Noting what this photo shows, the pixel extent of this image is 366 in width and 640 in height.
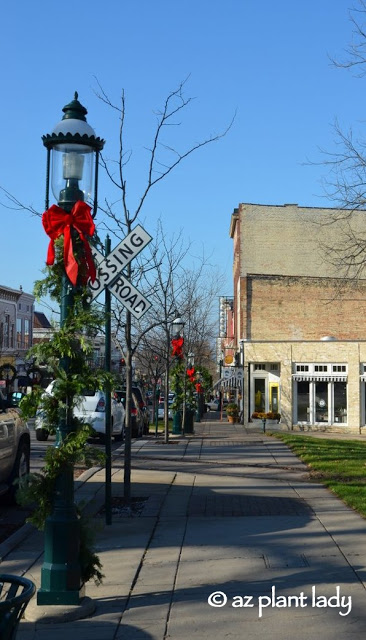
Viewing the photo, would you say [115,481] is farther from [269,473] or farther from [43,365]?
[43,365]

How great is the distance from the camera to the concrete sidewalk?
5.89 metres

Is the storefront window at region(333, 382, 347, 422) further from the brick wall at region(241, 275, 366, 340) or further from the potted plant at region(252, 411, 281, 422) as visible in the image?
the brick wall at region(241, 275, 366, 340)

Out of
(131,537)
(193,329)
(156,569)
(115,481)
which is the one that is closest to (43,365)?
(156,569)

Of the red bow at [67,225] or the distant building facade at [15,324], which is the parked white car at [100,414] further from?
the distant building facade at [15,324]

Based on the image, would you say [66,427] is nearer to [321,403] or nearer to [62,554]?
[62,554]

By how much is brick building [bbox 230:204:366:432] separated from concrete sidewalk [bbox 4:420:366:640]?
24584 mm

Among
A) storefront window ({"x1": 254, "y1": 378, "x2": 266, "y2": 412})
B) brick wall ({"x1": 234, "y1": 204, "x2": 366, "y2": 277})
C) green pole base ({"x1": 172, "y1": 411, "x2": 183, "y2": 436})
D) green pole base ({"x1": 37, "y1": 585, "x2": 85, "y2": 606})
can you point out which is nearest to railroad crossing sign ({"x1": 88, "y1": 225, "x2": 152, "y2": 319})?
green pole base ({"x1": 37, "y1": 585, "x2": 85, "y2": 606})

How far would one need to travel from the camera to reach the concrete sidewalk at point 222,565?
589 centimetres

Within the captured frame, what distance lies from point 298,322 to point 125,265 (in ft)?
121

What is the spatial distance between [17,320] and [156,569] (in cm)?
6450

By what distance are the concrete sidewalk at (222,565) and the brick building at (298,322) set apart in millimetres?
24584

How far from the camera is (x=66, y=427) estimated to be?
21.6ft

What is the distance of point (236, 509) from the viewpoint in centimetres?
1084

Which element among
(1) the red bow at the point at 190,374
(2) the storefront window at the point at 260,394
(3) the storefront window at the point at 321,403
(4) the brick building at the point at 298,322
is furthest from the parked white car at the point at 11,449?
(2) the storefront window at the point at 260,394
